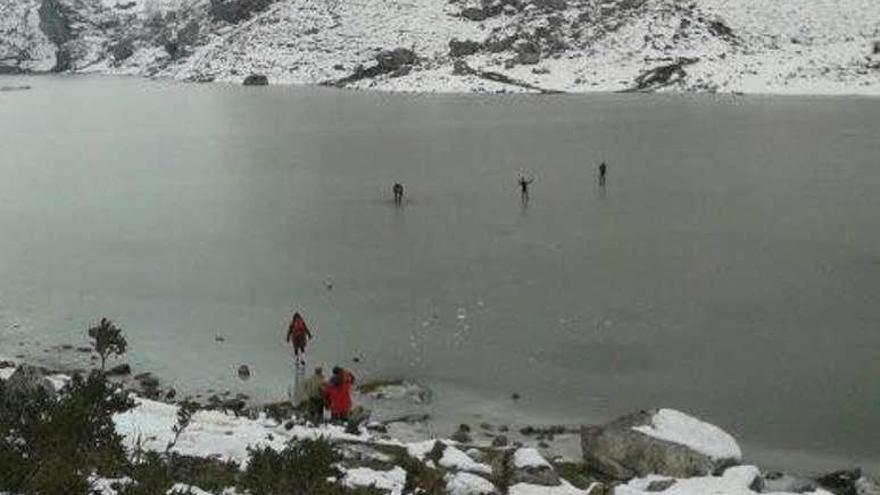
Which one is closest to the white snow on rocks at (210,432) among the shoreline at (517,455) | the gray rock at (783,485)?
the shoreline at (517,455)

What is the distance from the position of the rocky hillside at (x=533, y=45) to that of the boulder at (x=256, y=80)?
1727 millimetres

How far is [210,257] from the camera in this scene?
27641 mm

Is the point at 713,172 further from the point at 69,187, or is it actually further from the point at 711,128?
the point at 69,187

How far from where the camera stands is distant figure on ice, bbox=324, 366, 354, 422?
15.2 meters

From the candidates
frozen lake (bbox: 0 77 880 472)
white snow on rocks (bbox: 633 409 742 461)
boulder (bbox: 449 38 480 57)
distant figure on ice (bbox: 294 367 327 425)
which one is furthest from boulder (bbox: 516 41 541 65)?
white snow on rocks (bbox: 633 409 742 461)

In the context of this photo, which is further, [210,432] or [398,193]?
[398,193]

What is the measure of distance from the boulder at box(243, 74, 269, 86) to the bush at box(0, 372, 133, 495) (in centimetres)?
10267

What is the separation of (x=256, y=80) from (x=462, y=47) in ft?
74.5

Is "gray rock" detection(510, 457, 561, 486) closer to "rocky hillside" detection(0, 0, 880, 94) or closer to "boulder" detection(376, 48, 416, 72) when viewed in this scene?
"rocky hillside" detection(0, 0, 880, 94)

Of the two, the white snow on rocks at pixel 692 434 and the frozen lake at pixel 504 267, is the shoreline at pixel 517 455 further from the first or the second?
the frozen lake at pixel 504 267

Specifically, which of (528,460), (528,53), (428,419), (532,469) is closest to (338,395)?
(428,419)

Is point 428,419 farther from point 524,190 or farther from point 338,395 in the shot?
point 524,190

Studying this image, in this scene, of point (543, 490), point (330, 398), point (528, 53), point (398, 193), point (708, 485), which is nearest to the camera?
point (543, 490)

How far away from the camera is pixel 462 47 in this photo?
105m
